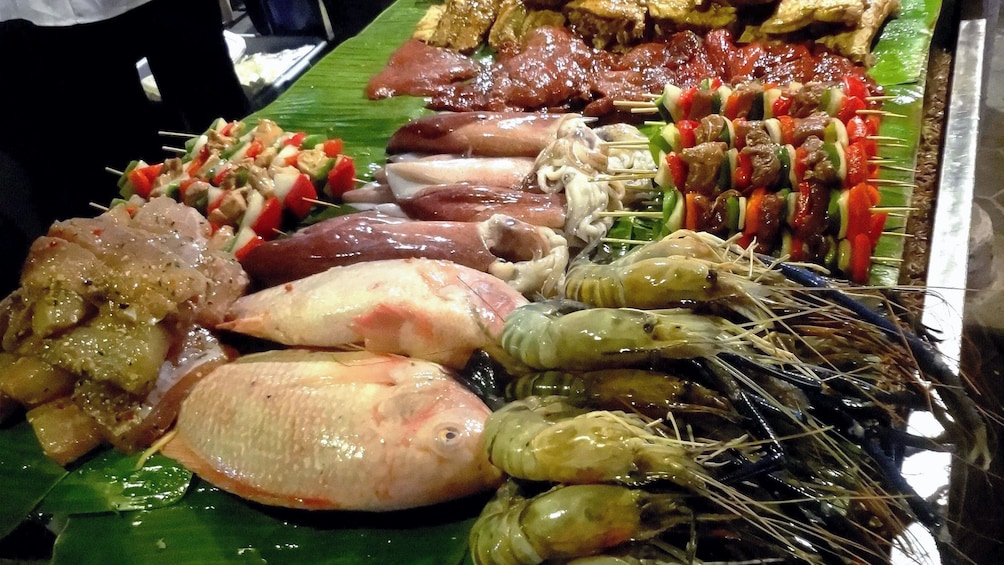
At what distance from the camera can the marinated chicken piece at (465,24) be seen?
5625mm

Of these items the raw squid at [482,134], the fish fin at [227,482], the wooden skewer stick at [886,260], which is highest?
the raw squid at [482,134]

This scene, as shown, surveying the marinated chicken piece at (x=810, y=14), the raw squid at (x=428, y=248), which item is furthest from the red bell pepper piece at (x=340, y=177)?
the marinated chicken piece at (x=810, y=14)

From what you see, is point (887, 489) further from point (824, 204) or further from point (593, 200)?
point (593, 200)

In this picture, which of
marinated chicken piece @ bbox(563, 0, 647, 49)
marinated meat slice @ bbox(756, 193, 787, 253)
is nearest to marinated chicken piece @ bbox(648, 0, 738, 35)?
marinated chicken piece @ bbox(563, 0, 647, 49)

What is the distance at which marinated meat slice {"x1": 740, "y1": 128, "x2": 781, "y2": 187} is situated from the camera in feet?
9.78

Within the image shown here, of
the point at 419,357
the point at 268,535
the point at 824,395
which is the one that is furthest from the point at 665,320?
the point at 268,535

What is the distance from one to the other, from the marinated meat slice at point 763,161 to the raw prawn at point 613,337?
1.17m

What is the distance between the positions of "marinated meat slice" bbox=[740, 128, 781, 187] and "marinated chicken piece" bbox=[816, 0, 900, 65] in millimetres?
1913

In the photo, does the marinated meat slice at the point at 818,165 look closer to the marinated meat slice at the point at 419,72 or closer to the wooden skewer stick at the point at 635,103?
the wooden skewer stick at the point at 635,103

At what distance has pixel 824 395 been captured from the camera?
1921 millimetres

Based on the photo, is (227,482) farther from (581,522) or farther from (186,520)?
(581,522)

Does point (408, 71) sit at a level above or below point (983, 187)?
above

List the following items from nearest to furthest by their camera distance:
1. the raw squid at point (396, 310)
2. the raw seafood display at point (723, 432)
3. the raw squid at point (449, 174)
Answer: the raw seafood display at point (723, 432) < the raw squid at point (396, 310) < the raw squid at point (449, 174)

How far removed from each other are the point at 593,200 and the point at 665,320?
1420mm
